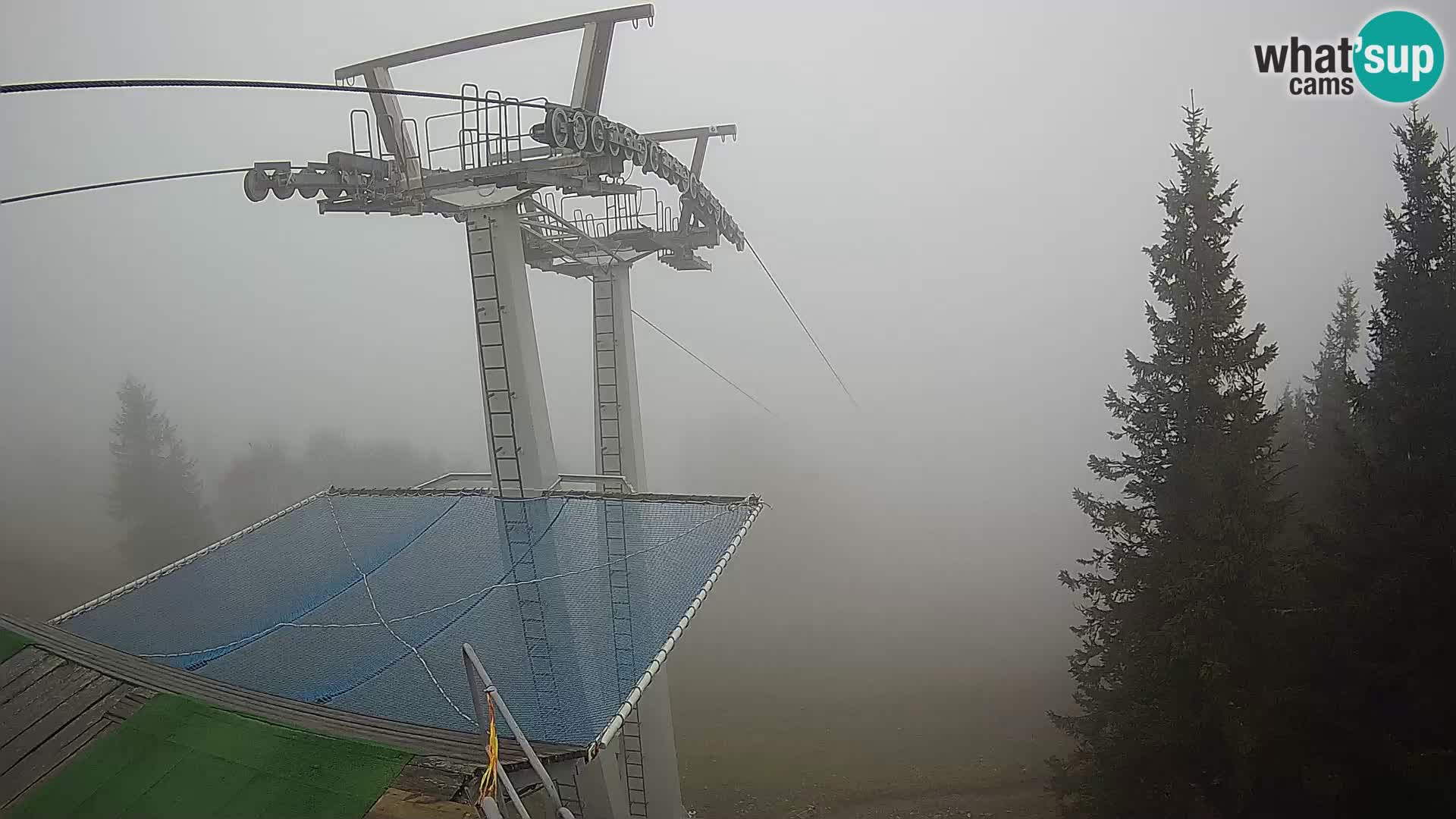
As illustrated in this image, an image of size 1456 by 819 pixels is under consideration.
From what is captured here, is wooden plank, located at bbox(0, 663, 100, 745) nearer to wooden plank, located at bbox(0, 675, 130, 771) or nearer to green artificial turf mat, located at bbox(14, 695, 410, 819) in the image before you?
wooden plank, located at bbox(0, 675, 130, 771)

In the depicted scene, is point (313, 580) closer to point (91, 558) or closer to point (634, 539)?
point (634, 539)

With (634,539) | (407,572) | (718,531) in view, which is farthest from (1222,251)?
(407,572)

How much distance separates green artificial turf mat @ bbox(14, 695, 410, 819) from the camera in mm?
2926

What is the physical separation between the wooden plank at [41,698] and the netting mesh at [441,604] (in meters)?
0.42

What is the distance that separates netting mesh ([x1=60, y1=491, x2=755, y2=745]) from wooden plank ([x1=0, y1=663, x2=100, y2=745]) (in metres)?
0.42

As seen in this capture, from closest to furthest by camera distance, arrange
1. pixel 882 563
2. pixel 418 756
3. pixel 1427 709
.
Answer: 1. pixel 418 756
2. pixel 1427 709
3. pixel 882 563

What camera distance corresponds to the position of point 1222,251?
26.5 feet

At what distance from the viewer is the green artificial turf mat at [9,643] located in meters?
4.20

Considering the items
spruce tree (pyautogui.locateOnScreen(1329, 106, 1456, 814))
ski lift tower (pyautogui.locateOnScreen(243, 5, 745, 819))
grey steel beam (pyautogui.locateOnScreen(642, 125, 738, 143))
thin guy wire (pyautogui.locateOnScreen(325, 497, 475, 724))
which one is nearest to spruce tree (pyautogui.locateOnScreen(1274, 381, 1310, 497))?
spruce tree (pyautogui.locateOnScreen(1329, 106, 1456, 814))

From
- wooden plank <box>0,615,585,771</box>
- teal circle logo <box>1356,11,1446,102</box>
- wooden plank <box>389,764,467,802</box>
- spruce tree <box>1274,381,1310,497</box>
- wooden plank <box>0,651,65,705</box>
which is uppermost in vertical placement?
teal circle logo <box>1356,11,1446,102</box>

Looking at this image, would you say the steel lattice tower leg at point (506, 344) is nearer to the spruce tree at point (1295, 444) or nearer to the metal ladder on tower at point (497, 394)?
the metal ladder on tower at point (497, 394)

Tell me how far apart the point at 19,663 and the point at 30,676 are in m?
0.23

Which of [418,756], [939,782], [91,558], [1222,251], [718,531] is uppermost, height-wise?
[1222,251]

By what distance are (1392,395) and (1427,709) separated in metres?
3.39
